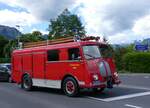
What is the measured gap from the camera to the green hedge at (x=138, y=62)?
128ft

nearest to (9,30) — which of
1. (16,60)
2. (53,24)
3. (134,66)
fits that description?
(53,24)

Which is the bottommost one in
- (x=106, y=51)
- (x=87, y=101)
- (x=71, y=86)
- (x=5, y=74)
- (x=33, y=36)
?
(x=87, y=101)

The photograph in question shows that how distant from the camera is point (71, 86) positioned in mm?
16609

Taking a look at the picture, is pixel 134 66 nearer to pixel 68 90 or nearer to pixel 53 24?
pixel 68 90

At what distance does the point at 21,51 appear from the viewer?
2058cm

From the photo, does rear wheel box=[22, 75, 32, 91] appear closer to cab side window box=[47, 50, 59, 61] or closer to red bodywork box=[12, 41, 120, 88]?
red bodywork box=[12, 41, 120, 88]

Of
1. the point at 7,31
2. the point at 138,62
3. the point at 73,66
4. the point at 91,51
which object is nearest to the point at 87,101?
the point at 73,66

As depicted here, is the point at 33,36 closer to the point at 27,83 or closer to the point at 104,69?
the point at 27,83

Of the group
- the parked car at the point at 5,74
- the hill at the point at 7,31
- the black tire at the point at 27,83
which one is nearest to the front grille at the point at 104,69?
the black tire at the point at 27,83

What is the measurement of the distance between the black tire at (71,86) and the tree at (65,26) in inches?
2125

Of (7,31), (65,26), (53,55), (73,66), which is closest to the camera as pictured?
(73,66)

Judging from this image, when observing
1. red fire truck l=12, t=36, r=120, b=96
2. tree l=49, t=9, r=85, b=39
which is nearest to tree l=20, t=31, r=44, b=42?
tree l=49, t=9, r=85, b=39

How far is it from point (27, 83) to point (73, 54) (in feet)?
13.9

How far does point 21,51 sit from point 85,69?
5638mm
